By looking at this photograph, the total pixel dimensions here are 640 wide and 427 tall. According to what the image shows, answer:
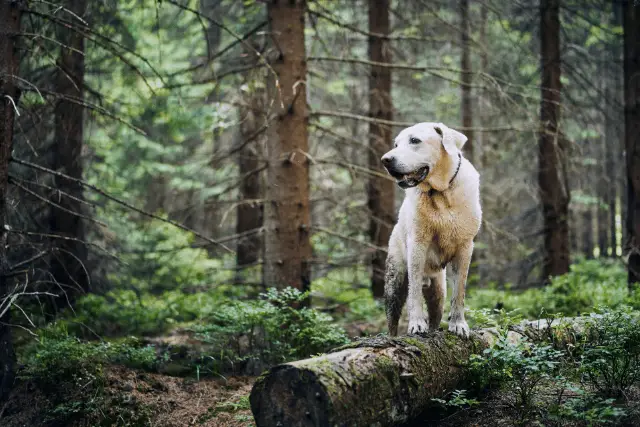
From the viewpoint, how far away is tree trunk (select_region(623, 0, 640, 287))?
32.1 ft

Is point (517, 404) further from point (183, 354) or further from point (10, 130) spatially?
point (10, 130)

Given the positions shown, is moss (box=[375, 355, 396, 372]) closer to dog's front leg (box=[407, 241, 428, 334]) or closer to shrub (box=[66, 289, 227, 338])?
dog's front leg (box=[407, 241, 428, 334])

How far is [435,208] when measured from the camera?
218 inches

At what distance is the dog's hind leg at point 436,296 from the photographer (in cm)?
611

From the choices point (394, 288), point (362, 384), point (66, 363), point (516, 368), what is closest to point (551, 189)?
point (394, 288)

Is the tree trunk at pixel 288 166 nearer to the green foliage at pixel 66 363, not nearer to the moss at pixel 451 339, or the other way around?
the green foliage at pixel 66 363

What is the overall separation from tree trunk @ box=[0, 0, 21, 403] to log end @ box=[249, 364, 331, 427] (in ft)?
12.2

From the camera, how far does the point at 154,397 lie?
6.22 m

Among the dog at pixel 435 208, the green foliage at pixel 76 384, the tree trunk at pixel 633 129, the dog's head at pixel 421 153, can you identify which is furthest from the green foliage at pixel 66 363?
the tree trunk at pixel 633 129

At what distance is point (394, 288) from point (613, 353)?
2.24 metres

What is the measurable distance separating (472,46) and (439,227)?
23.7 feet

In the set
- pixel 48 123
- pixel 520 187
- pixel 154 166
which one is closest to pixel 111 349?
pixel 48 123

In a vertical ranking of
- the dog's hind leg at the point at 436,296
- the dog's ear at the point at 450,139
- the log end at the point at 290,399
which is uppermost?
the dog's ear at the point at 450,139

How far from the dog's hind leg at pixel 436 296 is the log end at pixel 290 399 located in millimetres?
2561
